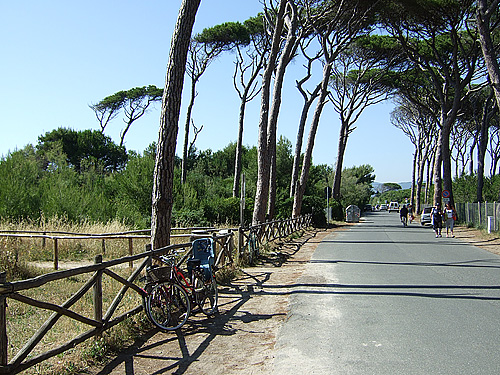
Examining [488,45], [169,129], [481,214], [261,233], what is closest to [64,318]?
[169,129]

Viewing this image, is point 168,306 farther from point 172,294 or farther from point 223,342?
point 223,342

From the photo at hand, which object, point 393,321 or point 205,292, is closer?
point 393,321

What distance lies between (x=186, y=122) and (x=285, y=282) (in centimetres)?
3158

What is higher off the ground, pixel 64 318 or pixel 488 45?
pixel 488 45

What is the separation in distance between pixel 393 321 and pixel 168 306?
3236mm

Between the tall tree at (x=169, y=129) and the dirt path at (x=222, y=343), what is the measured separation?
187 cm

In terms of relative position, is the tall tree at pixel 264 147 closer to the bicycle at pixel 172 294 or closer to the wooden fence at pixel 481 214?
the bicycle at pixel 172 294

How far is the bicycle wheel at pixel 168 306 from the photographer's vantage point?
21.6ft

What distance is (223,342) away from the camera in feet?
20.2

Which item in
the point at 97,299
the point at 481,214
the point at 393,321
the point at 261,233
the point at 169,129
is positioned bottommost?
the point at 393,321

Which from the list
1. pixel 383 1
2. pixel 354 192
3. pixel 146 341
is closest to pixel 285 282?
pixel 146 341

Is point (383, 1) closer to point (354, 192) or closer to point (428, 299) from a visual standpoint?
point (428, 299)

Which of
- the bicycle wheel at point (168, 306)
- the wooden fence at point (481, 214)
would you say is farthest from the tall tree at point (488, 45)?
the bicycle wheel at point (168, 306)

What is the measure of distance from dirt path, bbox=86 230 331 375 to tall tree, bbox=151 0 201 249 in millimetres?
1869
